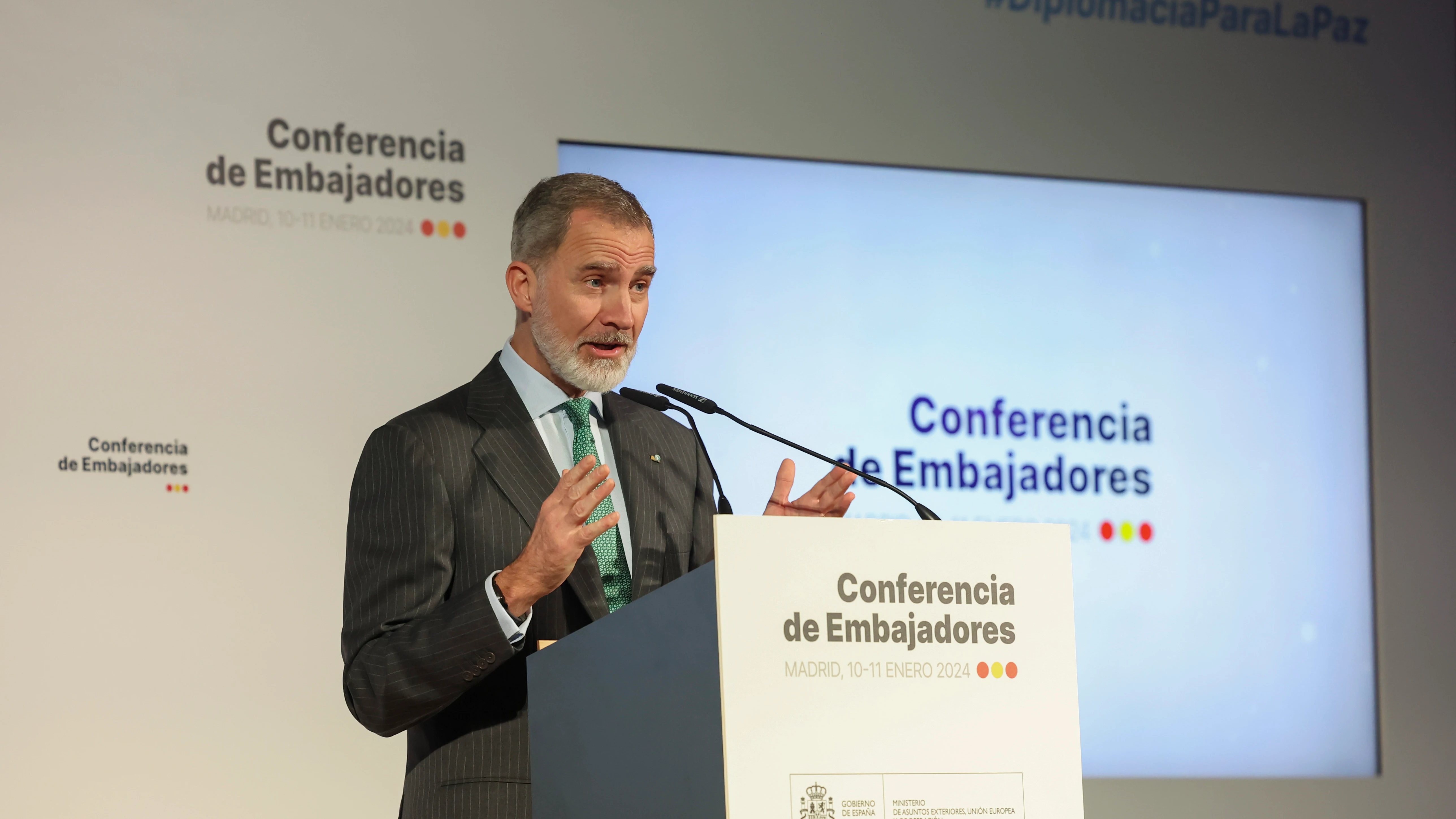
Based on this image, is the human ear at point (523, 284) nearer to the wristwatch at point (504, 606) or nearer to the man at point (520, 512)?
the man at point (520, 512)

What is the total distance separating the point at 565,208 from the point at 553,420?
0.37 m

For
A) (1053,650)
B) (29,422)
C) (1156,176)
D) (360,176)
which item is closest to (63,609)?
(29,422)

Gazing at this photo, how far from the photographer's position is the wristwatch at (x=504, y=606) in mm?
1844

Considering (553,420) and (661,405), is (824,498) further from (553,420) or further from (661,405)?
(553,420)

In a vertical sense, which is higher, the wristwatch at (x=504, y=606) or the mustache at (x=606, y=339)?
the mustache at (x=606, y=339)

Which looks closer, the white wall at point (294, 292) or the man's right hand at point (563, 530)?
the man's right hand at point (563, 530)

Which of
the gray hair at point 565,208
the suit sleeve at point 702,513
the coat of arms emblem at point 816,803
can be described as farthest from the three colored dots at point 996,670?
the gray hair at point 565,208

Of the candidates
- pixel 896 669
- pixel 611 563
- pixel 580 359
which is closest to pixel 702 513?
pixel 611 563

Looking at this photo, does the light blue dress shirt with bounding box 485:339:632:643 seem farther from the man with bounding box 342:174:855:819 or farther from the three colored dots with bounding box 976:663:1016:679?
the three colored dots with bounding box 976:663:1016:679

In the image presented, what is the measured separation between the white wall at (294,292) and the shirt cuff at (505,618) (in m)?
2.06

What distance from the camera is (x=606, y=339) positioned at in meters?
2.27

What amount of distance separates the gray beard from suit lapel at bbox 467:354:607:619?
3.6 inches

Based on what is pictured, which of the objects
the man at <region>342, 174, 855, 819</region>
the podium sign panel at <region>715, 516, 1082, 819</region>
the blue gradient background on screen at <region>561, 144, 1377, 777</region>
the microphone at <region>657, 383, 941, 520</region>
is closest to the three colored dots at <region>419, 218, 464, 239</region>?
the blue gradient background on screen at <region>561, 144, 1377, 777</region>

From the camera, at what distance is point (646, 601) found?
144cm
